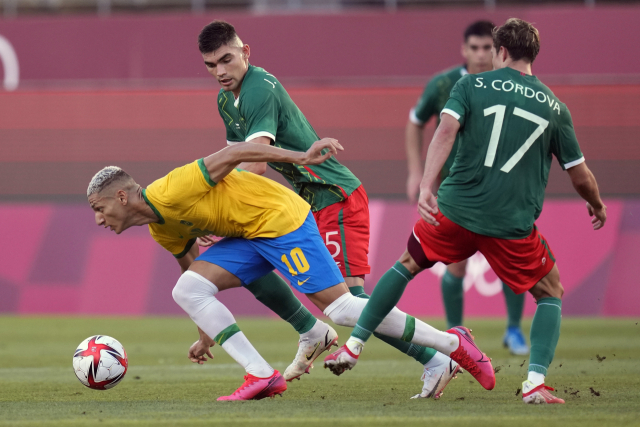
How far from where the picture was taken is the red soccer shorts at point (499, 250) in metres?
4.94

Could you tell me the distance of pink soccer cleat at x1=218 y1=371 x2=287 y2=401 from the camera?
509 cm

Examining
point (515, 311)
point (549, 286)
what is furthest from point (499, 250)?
point (515, 311)

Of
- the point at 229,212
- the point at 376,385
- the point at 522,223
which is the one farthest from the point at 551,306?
the point at 229,212

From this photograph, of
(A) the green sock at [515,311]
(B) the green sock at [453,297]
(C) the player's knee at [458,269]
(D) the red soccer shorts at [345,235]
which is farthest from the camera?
(A) the green sock at [515,311]

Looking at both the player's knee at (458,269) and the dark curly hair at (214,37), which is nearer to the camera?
the dark curly hair at (214,37)

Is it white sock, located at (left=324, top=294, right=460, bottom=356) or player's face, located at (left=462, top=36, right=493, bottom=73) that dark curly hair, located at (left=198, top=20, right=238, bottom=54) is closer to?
white sock, located at (left=324, top=294, right=460, bottom=356)

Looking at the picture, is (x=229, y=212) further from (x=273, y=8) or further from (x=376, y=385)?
(x=273, y=8)

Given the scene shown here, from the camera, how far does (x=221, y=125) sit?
16.6 m

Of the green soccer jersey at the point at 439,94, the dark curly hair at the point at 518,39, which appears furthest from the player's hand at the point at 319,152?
the green soccer jersey at the point at 439,94

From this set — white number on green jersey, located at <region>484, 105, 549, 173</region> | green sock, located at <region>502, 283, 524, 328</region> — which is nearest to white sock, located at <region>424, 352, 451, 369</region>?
white number on green jersey, located at <region>484, 105, 549, 173</region>

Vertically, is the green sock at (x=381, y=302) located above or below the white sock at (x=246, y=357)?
above

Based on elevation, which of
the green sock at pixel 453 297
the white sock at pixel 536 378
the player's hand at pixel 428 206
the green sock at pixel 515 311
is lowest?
the green sock at pixel 515 311

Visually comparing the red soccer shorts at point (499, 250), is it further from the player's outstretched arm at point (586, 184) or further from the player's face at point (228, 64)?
the player's face at point (228, 64)

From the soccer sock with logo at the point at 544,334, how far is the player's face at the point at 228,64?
2261mm
